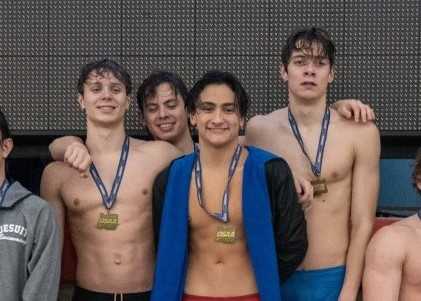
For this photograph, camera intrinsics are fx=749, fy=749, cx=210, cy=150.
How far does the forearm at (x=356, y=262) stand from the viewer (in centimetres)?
349

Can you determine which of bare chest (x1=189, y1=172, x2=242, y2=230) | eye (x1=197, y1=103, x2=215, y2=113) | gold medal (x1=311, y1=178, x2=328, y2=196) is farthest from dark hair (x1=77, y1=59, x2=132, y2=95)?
gold medal (x1=311, y1=178, x2=328, y2=196)

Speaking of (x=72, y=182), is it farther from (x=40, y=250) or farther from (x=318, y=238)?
(x=318, y=238)

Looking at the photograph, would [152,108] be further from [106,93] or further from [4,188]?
[4,188]

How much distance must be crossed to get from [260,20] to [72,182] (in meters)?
2.21

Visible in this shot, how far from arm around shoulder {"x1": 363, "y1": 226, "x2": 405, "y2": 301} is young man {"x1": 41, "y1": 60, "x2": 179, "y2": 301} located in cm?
105

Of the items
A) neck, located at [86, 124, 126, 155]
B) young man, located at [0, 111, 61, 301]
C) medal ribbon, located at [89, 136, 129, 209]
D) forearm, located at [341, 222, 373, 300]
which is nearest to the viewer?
young man, located at [0, 111, 61, 301]

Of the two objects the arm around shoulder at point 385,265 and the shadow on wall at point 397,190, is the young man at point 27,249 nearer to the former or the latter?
the arm around shoulder at point 385,265

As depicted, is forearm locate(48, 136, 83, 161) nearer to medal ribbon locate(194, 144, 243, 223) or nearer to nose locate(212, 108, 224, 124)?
medal ribbon locate(194, 144, 243, 223)

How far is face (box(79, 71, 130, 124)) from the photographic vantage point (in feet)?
11.9

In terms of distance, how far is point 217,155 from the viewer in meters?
3.37

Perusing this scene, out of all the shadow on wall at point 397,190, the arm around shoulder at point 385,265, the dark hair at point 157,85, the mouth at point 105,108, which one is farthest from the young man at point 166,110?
the shadow on wall at point 397,190

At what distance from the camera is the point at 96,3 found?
17.7 feet

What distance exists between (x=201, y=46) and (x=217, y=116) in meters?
2.16

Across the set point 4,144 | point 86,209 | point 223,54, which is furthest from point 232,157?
point 223,54
